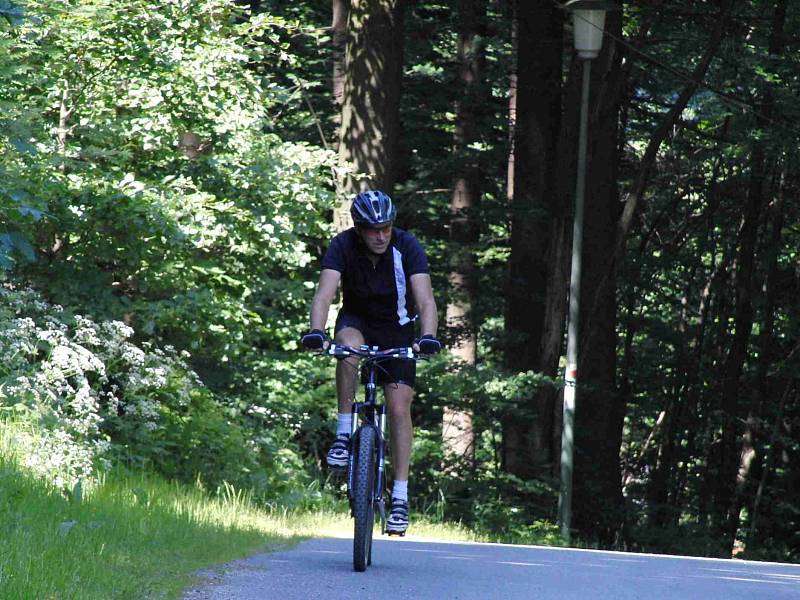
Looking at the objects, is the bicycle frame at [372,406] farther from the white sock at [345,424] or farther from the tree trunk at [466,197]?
the tree trunk at [466,197]

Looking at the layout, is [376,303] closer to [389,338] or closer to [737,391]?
[389,338]

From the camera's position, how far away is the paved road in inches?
287

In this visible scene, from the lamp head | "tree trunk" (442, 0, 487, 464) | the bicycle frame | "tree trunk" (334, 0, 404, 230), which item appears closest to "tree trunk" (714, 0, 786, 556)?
"tree trunk" (442, 0, 487, 464)

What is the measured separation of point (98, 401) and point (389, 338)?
16.6 feet

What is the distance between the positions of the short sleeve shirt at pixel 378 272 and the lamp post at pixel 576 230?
34.5ft

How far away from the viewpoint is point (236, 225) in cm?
1437

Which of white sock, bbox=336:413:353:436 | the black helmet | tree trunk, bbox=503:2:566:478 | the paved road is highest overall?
tree trunk, bbox=503:2:566:478

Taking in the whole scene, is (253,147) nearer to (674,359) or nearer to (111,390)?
(111,390)

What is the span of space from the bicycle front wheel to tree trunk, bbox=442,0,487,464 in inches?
604

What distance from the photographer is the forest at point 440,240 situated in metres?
12.8

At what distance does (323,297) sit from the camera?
8352 mm

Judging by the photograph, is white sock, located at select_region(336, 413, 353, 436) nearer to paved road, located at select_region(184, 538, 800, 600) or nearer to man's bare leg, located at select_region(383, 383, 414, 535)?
man's bare leg, located at select_region(383, 383, 414, 535)

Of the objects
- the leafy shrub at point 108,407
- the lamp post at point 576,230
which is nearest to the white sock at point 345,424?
the leafy shrub at point 108,407

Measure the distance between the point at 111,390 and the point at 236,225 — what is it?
207cm
